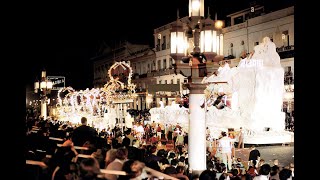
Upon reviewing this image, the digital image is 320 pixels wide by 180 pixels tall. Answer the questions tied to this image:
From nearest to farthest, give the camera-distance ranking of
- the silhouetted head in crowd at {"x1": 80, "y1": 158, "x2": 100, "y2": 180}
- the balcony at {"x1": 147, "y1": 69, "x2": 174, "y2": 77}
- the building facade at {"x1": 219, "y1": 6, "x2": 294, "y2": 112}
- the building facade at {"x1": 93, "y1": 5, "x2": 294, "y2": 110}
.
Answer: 1. the silhouetted head in crowd at {"x1": 80, "y1": 158, "x2": 100, "y2": 180}
2. the building facade at {"x1": 93, "y1": 5, "x2": 294, "y2": 110}
3. the building facade at {"x1": 219, "y1": 6, "x2": 294, "y2": 112}
4. the balcony at {"x1": 147, "y1": 69, "x2": 174, "y2": 77}

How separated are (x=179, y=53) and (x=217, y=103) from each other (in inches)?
310

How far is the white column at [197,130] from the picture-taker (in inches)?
433

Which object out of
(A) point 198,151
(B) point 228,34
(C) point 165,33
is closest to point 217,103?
(A) point 198,151

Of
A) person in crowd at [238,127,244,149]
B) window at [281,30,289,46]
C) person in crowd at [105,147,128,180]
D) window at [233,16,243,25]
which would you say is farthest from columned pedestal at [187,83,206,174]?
window at [233,16,243,25]

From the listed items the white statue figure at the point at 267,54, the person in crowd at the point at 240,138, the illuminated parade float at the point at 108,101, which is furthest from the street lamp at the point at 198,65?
the illuminated parade float at the point at 108,101

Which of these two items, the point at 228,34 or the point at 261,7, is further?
the point at 228,34

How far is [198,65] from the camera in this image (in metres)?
11.0

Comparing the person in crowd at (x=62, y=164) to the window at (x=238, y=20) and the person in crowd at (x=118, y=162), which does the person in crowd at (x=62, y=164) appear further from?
the window at (x=238, y=20)

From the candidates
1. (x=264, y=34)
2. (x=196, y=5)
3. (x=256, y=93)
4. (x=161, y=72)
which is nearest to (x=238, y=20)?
(x=264, y=34)

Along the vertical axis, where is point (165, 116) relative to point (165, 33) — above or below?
below

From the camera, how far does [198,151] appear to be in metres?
11.0

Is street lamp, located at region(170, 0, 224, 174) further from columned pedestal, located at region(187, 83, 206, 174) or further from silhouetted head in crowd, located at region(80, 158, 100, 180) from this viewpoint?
silhouetted head in crowd, located at region(80, 158, 100, 180)

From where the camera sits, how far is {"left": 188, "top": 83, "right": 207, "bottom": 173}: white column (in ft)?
36.1
